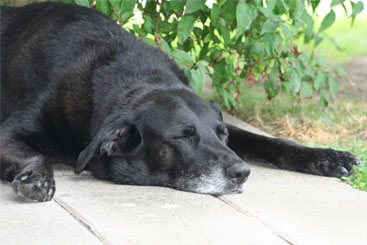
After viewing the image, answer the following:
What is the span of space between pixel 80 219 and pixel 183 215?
0.47 metres

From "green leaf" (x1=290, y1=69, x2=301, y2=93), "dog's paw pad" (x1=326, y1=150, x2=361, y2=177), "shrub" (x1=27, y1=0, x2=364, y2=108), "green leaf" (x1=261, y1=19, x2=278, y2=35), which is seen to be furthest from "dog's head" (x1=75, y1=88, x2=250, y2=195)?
"green leaf" (x1=290, y1=69, x2=301, y2=93)

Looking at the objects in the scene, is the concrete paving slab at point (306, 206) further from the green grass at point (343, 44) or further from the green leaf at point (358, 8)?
the green grass at point (343, 44)

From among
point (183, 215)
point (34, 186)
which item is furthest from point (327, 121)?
point (34, 186)

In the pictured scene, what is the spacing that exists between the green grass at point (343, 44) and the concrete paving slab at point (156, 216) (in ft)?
15.6

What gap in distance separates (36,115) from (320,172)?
1.74 meters

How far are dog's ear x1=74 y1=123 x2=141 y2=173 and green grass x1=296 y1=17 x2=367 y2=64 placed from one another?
4537mm

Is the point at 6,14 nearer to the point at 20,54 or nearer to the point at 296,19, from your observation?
the point at 20,54

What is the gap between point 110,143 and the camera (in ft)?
11.0

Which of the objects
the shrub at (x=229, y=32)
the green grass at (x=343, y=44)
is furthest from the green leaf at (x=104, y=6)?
the green grass at (x=343, y=44)

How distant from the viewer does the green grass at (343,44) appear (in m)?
8.23

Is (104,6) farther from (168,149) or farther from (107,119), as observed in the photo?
(168,149)

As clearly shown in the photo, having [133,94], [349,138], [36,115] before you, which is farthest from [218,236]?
[349,138]

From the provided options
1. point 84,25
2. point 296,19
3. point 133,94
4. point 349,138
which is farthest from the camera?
point 349,138

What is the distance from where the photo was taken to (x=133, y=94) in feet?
11.8
